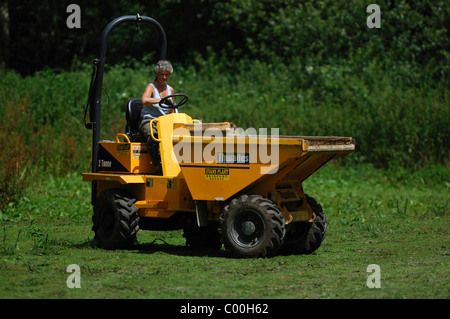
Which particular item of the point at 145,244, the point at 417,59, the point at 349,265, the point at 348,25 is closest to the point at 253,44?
the point at 348,25

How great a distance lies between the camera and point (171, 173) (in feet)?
30.5

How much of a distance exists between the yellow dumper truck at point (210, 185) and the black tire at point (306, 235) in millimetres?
11

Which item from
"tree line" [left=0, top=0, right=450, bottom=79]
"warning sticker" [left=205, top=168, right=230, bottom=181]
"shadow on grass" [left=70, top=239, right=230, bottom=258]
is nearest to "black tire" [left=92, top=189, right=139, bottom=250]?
"shadow on grass" [left=70, top=239, right=230, bottom=258]

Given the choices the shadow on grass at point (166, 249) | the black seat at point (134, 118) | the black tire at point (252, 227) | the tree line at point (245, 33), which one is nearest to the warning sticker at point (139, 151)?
the black seat at point (134, 118)

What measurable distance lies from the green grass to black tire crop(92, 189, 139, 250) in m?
0.16

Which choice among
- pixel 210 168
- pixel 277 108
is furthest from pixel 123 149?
pixel 277 108

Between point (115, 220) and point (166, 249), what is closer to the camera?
point (115, 220)

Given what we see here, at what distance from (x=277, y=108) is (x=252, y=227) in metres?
11.5

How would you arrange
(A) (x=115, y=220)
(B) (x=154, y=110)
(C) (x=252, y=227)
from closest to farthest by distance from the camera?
(C) (x=252, y=227) < (A) (x=115, y=220) < (B) (x=154, y=110)

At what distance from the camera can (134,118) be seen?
9703 mm

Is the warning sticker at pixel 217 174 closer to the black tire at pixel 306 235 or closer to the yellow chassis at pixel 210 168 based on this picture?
the yellow chassis at pixel 210 168

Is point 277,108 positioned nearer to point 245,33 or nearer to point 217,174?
point 245,33

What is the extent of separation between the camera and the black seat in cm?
965

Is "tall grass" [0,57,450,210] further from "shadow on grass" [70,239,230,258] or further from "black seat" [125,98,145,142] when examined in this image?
"black seat" [125,98,145,142]
